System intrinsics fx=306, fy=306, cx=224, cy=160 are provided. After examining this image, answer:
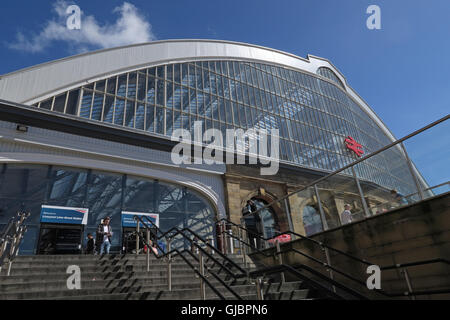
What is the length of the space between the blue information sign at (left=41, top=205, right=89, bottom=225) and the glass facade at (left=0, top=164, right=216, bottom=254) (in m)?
0.21

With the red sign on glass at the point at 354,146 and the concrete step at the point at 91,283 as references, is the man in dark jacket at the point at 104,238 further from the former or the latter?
the red sign on glass at the point at 354,146

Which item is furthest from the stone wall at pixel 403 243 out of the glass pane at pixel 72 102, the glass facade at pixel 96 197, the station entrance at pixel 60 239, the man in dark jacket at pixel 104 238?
the glass pane at pixel 72 102

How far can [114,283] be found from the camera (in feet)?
21.7

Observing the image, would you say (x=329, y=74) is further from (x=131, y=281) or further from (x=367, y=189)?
(x=131, y=281)

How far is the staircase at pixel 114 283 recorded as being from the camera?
5550 mm

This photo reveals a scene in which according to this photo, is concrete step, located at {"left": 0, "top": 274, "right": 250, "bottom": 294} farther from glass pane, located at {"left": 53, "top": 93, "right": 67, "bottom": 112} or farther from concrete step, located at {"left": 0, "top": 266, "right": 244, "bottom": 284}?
glass pane, located at {"left": 53, "top": 93, "right": 67, "bottom": 112}

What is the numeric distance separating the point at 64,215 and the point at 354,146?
25516mm

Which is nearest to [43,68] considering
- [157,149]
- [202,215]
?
[157,149]

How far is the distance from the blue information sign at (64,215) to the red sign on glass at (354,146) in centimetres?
2360

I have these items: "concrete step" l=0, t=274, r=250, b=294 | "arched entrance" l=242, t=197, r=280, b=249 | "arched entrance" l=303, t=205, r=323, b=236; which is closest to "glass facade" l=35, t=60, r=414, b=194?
"arched entrance" l=303, t=205, r=323, b=236

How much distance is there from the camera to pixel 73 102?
1559 centimetres

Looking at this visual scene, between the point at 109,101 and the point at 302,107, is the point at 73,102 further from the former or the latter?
the point at 302,107
